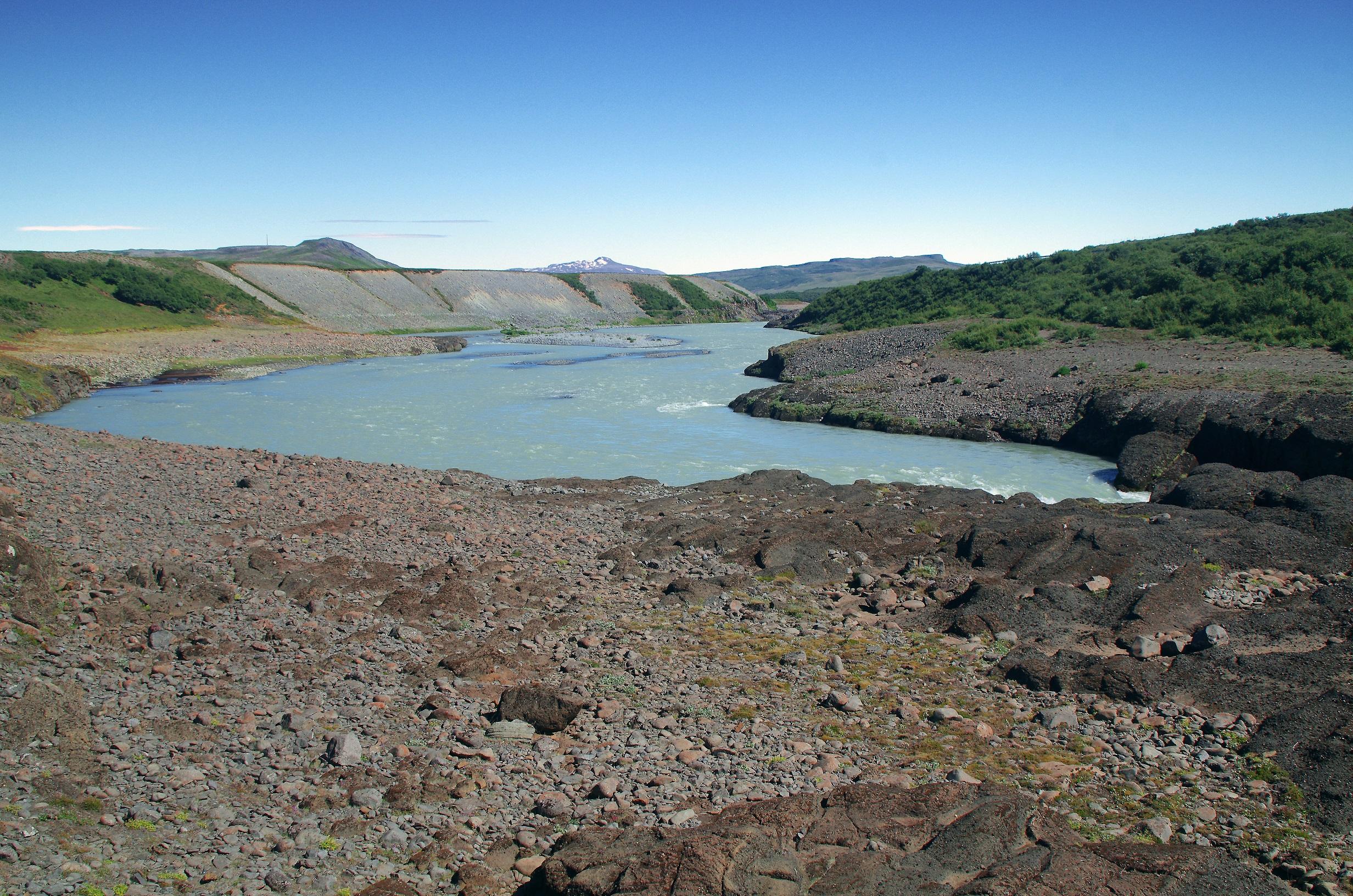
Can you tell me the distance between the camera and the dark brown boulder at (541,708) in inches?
261

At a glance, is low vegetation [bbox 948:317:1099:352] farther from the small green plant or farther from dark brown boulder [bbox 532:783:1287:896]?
dark brown boulder [bbox 532:783:1287:896]

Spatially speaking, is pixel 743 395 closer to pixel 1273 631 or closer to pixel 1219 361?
pixel 1219 361

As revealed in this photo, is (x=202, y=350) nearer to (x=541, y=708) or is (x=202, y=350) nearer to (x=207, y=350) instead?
(x=207, y=350)

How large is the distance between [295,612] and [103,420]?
72.6ft

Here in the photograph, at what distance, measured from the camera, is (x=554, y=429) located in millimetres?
25172

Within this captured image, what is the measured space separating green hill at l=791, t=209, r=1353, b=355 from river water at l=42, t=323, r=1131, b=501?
1352cm

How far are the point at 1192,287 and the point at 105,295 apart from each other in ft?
200

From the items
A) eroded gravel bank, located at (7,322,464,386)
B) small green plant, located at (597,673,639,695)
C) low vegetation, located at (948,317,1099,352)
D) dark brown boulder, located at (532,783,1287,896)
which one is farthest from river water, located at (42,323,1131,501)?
dark brown boulder, located at (532,783,1287,896)

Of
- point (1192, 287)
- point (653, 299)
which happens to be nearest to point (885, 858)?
point (1192, 287)

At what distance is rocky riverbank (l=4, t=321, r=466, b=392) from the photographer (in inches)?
1439

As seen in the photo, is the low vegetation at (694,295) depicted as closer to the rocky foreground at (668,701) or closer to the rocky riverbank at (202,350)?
the rocky riverbank at (202,350)

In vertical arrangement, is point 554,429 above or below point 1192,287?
below

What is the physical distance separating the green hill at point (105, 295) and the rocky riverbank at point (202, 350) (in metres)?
1.53

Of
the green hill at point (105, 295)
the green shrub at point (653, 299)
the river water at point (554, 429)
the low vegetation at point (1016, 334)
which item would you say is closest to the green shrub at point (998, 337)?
the low vegetation at point (1016, 334)
